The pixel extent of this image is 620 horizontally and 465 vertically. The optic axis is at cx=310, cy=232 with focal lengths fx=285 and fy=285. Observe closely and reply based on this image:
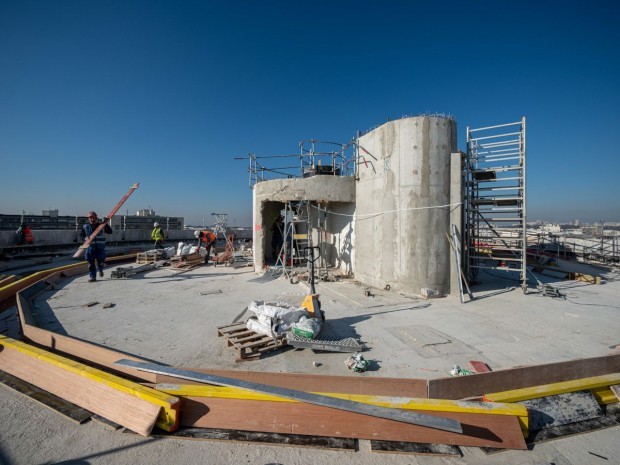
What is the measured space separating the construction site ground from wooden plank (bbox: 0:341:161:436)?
0.50ft

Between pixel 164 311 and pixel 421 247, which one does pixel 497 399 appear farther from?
pixel 164 311

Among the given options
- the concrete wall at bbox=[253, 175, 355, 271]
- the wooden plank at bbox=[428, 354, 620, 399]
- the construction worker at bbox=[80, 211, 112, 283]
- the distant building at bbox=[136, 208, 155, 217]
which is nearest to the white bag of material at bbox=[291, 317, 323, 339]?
the wooden plank at bbox=[428, 354, 620, 399]

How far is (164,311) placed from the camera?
7336mm

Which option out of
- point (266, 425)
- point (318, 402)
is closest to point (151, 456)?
point (266, 425)

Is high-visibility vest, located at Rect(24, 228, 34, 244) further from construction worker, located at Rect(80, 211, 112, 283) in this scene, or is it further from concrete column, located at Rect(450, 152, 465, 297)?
concrete column, located at Rect(450, 152, 465, 297)

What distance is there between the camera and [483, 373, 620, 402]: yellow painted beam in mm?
3434

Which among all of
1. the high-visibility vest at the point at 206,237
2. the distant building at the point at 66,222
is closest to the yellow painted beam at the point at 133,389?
the high-visibility vest at the point at 206,237

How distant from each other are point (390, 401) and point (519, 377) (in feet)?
6.23

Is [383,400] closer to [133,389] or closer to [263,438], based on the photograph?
[263,438]

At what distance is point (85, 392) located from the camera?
3.59m

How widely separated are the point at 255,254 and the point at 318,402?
399 inches

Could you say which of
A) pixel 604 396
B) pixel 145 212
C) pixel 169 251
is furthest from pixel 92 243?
pixel 145 212

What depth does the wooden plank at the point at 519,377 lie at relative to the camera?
3557 millimetres

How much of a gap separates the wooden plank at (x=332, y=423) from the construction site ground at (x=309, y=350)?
0.45 feet
